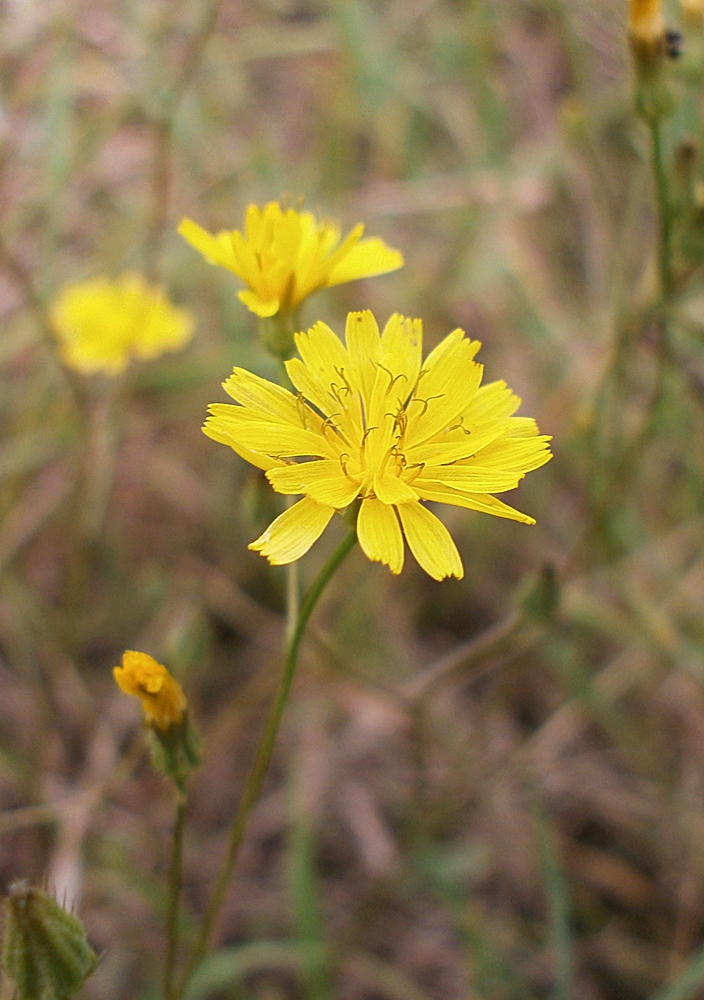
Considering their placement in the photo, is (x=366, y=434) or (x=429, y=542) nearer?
(x=429, y=542)

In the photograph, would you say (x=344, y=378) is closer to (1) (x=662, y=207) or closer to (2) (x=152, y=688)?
(2) (x=152, y=688)

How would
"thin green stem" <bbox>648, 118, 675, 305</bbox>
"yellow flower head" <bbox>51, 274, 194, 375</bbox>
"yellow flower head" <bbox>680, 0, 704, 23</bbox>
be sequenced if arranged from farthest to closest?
"yellow flower head" <bbox>51, 274, 194, 375</bbox> < "yellow flower head" <bbox>680, 0, 704, 23</bbox> < "thin green stem" <bbox>648, 118, 675, 305</bbox>

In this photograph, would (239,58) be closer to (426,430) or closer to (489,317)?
(489,317)

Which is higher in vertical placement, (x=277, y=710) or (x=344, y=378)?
(x=344, y=378)

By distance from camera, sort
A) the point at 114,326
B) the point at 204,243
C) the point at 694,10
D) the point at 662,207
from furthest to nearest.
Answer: the point at 114,326 → the point at 694,10 → the point at 662,207 → the point at 204,243

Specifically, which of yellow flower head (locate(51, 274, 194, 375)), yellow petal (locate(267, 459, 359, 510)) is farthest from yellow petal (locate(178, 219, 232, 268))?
yellow flower head (locate(51, 274, 194, 375))

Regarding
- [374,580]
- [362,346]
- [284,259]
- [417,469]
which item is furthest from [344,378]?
[374,580]

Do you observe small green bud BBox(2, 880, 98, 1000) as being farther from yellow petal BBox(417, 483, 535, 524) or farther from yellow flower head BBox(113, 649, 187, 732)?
yellow petal BBox(417, 483, 535, 524)
